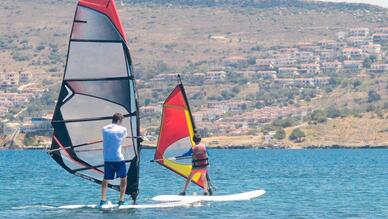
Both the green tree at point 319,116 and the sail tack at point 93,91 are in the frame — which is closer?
the sail tack at point 93,91

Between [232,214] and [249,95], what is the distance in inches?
5938

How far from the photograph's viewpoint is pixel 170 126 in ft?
108

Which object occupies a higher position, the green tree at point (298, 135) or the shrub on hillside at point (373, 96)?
the shrub on hillside at point (373, 96)

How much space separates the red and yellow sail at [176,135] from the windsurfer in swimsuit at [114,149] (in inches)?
202

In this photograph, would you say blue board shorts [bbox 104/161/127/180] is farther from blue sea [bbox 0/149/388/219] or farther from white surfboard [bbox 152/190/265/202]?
white surfboard [bbox 152/190/265/202]

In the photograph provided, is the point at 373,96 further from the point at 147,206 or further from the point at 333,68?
the point at 147,206

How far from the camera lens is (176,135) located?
32.7m

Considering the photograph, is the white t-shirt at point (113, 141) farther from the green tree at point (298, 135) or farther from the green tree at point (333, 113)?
the green tree at point (333, 113)

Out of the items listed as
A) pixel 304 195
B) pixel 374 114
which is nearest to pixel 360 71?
pixel 374 114

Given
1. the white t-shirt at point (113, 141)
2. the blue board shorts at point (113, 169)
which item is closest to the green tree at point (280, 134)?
the blue board shorts at point (113, 169)

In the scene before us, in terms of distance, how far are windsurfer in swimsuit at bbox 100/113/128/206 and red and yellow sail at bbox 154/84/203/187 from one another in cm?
513

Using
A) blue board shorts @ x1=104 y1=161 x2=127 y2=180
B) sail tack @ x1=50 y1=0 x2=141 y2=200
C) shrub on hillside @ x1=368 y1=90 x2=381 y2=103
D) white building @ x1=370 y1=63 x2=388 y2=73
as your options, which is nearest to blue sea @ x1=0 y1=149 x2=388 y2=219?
blue board shorts @ x1=104 y1=161 x2=127 y2=180

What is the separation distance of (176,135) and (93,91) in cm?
435

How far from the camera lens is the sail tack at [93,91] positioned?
28.8 meters
